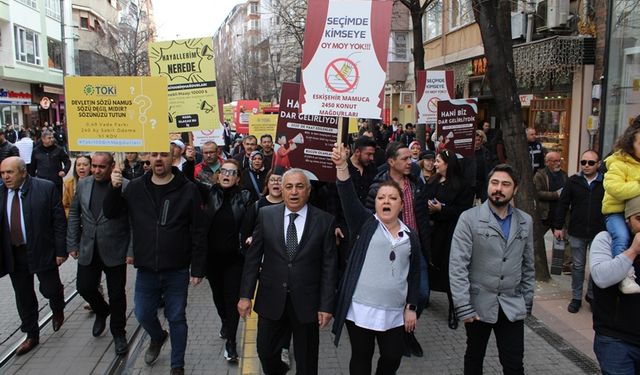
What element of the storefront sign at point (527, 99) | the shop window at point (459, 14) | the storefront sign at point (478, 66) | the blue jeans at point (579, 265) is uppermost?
the shop window at point (459, 14)

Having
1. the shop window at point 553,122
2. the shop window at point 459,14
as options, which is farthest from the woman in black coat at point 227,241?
the shop window at point 459,14

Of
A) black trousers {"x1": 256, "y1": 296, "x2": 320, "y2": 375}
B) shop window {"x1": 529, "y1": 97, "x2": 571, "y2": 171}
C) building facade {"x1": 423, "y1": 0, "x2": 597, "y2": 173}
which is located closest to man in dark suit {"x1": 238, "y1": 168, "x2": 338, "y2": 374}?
black trousers {"x1": 256, "y1": 296, "x2": 320, "y2": 375}

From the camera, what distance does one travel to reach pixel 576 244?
21.3ft

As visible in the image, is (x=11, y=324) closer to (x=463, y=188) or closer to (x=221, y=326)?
(x=221, y=326)

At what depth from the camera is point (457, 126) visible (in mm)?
8773

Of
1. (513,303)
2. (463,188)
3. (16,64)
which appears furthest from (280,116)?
(16,64)

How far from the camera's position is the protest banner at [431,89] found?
460 inches

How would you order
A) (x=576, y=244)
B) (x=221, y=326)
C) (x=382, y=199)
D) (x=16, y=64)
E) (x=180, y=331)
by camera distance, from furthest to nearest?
(x=16, y=64) < (x=576, y=244) < (x=221, y=326) < (x=180, y=331) < (x=382, y=199)

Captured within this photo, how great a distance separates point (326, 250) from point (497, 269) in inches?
50.1

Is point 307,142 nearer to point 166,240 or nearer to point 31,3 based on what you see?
point 166,240

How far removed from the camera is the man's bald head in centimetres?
532

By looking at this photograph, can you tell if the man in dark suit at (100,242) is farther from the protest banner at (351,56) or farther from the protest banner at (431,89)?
the protest banner at (431,89)

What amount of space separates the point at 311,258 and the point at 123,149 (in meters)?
2.51

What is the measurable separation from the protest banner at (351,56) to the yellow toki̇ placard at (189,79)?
3.56 m
